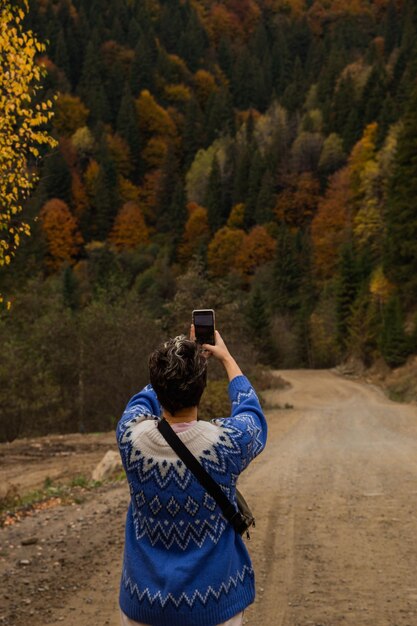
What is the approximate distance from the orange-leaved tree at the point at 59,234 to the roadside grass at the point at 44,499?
97.5m

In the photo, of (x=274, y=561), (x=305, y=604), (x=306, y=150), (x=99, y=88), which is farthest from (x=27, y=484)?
(x=99, y=88)

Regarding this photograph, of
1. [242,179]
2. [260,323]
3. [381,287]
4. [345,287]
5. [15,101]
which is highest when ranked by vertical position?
[242,179]

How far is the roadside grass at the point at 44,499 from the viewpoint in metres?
9.74

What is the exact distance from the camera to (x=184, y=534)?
8.46 feet

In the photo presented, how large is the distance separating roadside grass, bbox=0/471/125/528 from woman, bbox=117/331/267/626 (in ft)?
23.0

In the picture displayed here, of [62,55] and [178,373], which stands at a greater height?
[62,55]

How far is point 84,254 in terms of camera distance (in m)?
114

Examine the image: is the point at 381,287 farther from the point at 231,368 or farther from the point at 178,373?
the point at 178,373

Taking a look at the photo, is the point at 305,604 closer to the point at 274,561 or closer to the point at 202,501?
the point at 274,561

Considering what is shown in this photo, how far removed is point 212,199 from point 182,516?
358 feet

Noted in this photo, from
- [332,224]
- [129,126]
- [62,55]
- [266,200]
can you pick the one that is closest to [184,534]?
[332,224]

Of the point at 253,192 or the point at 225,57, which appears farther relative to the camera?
the point at 225,57

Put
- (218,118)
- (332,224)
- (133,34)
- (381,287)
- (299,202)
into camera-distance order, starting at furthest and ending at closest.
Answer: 1. (133,34)
2. (218,118)
3. (299,202)
4. (332,224)
5. (381,287)

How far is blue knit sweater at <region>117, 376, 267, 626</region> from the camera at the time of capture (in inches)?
101
